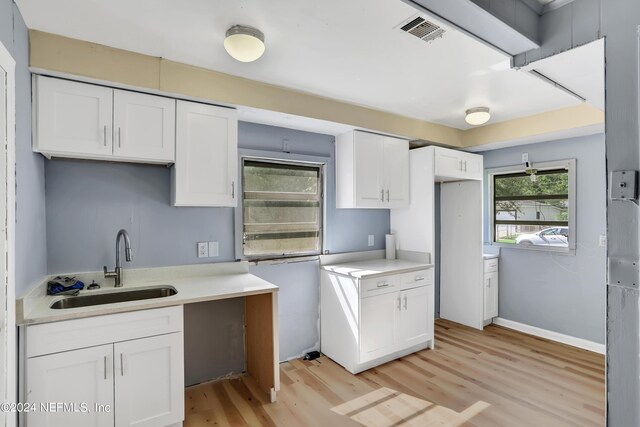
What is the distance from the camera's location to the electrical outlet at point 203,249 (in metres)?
2.70

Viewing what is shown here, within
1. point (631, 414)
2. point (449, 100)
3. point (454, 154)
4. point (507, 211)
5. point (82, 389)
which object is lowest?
point (82, 389)

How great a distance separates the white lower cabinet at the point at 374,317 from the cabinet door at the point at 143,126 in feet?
5.94

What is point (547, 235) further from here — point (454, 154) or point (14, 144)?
point (14, 144)

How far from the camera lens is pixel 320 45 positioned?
2020mm

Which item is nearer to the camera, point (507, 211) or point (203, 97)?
point (203, 97)

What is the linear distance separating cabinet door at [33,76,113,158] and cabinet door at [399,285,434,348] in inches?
107

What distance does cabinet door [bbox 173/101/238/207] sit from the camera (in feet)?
7.70

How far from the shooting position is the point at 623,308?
119cm

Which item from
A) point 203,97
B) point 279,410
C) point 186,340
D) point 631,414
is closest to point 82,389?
point 186,340

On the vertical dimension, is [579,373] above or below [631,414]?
below

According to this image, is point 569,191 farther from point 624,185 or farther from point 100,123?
point 100,123

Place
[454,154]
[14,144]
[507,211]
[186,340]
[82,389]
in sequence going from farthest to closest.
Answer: [507,211] < [454,154] < [186,340] < [82,389] < [14,144]

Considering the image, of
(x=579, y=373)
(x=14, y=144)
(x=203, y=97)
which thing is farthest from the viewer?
(x=579, y=373)

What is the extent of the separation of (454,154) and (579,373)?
232 cm
